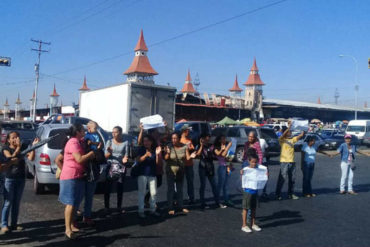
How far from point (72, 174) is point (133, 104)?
10.2 meters

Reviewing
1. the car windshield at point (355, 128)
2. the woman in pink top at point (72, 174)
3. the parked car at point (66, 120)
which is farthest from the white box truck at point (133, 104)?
the car windshield at point (355, 128)

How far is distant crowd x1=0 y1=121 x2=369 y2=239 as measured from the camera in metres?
5.07

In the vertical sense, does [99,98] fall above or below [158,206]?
above

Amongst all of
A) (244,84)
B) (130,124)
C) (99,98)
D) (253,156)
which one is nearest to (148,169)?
(253,156)

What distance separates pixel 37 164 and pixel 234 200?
175 inches

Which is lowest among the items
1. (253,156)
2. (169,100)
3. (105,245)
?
(105,245)

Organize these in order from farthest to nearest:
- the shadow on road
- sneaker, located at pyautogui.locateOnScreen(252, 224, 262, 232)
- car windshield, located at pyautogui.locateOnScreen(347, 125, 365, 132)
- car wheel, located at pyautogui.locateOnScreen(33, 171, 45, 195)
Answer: car windshield, located at pyautogui.locateOnScreen(347, 125, 365, 132)
car wheel, located at pyautogui.locateOnScreen(33, 171, 45, 195)
the shadow on road
sneaker, located at pyautogui.locateOnScreen(252, 224, 262, 232)

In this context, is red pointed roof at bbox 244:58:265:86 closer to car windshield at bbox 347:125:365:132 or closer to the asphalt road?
car windshield at bbox 347:125:365:132

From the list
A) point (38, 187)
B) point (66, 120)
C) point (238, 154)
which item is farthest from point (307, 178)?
point (66, 120)

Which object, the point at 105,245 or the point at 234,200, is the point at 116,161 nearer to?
the point at 105,245

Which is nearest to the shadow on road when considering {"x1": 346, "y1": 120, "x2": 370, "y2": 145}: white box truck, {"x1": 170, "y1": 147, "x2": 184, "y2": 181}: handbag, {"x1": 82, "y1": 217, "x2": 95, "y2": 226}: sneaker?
{"x1": 170, "y1": 147, "x2": 184, "y2": 181}: handbag

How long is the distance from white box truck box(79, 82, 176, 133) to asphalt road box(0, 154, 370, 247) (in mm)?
7296

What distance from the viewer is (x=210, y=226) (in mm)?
5926

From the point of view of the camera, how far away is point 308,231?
5.80 meters
